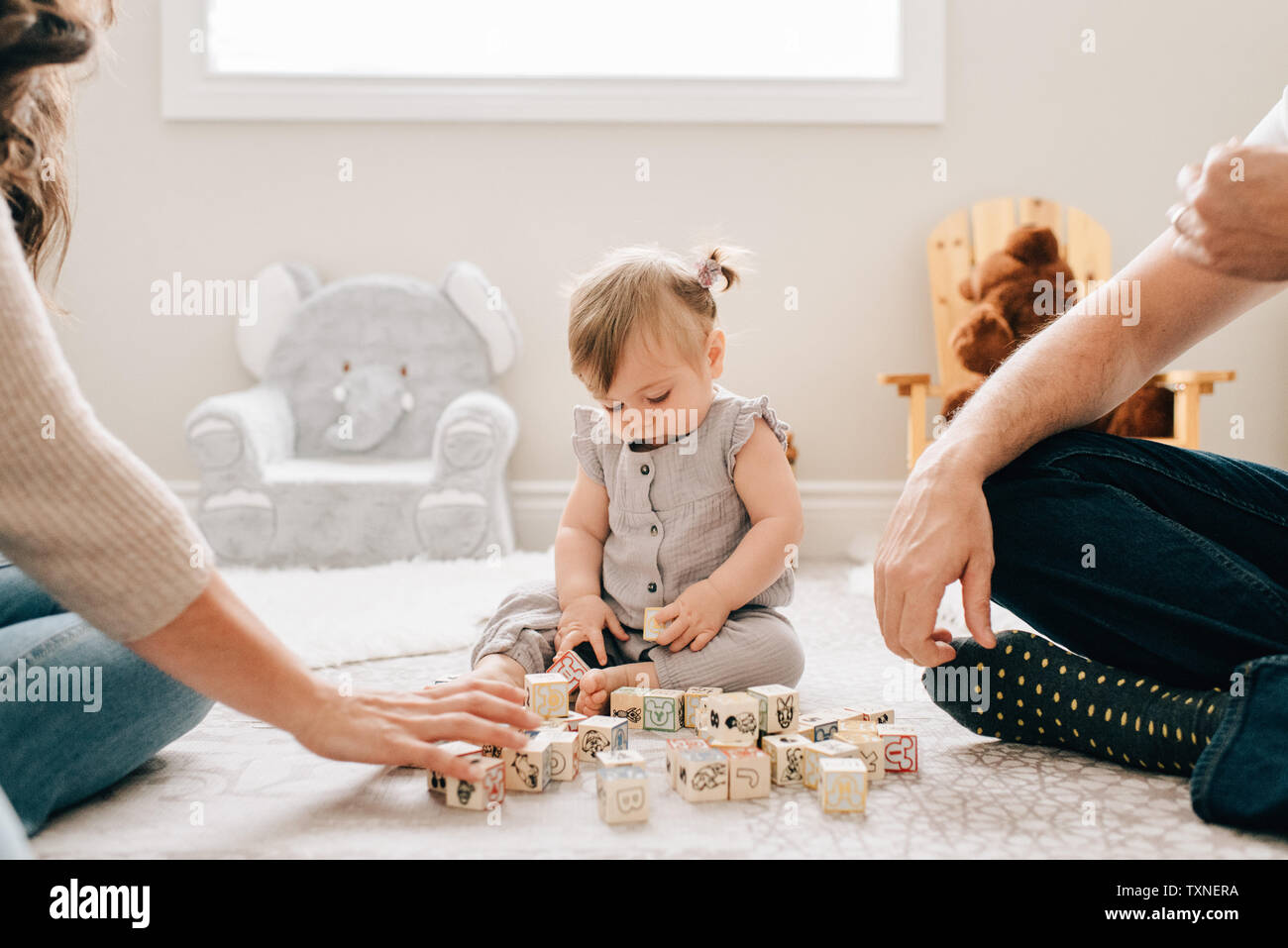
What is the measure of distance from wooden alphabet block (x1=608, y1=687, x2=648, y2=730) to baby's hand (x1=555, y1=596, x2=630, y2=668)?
0.11 m

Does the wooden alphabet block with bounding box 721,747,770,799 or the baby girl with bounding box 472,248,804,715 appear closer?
the wooden alphabet block with bounding box 721,747,770,799

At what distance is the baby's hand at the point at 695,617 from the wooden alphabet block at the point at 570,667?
11 centimetres

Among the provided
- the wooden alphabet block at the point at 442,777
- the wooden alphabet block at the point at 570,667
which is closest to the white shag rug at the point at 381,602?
the wooden alphabet block at the point at 570,667

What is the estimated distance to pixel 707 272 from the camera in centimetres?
143

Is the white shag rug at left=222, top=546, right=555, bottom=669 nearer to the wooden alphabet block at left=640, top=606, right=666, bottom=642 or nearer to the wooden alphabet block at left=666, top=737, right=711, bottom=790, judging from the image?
the wooden alphabet block at left=640, top=606, right=666, bottom=642

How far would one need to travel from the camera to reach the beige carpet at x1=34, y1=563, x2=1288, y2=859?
2.93 ft

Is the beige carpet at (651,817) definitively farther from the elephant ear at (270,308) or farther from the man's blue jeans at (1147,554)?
the elephant ear at (270,308)

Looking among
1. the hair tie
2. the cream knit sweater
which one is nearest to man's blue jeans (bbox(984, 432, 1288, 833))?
the hair tie

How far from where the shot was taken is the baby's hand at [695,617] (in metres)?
1.35

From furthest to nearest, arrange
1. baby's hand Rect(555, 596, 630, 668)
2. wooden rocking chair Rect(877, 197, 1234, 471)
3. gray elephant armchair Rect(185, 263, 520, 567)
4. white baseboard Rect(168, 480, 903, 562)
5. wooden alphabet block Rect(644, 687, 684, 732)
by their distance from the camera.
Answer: white baseboard Rect(168, 480, 903, 562) → wooden rocking chair Rect(877, 197, 1234, 471) → gray elephant armchair Rect(185, 263, 520, 567) → baby's hand Rect(555, 596, 630, 668) → wooden alphabet block Rect(644, 687, 684, 732)

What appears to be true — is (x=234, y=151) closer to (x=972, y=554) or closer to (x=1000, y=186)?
(x=1000, y=186)

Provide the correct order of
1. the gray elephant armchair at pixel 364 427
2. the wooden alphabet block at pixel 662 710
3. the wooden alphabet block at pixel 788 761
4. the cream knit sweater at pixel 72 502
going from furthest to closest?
the gray elephant armchair at pixel 364 427 → the wooden alphabet block at pixel 662 710 → the wooden alphabet block at pixel 788 761 → the cream knit sweater at pixel 72 502
